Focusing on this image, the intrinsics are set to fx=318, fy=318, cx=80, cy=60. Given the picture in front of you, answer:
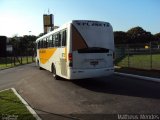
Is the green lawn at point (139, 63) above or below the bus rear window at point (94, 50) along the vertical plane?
below

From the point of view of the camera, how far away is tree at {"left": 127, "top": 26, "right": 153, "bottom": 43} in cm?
11785

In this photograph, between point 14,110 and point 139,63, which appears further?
point 139,63

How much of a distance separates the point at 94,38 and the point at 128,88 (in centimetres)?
297

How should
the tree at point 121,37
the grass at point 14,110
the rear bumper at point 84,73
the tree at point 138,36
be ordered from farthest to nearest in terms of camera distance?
the tree at point 138,36 → the tree at point 121,37 → the rear bumper at point 84,73 → the grass at point 14,110

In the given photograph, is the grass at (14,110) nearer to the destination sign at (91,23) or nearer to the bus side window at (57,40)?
the destination sign at (91,23)

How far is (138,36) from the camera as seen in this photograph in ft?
391

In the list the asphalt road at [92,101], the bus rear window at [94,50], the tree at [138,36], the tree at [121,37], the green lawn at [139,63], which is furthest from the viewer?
the tree at [138,36]

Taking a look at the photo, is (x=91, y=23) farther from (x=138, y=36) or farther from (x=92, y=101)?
(x=138, y=36)

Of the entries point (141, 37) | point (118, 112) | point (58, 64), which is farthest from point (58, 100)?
point (141, 37)

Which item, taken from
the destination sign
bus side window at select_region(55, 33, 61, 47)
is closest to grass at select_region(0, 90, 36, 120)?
the destination sign

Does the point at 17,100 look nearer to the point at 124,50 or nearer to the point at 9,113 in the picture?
the point at 9,113

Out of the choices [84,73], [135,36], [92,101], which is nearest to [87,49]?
[84,73]

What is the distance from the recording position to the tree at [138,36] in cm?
11785

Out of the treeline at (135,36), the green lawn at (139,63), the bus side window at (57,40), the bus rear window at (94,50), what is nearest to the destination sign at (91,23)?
the bus rear window at (94,50)
